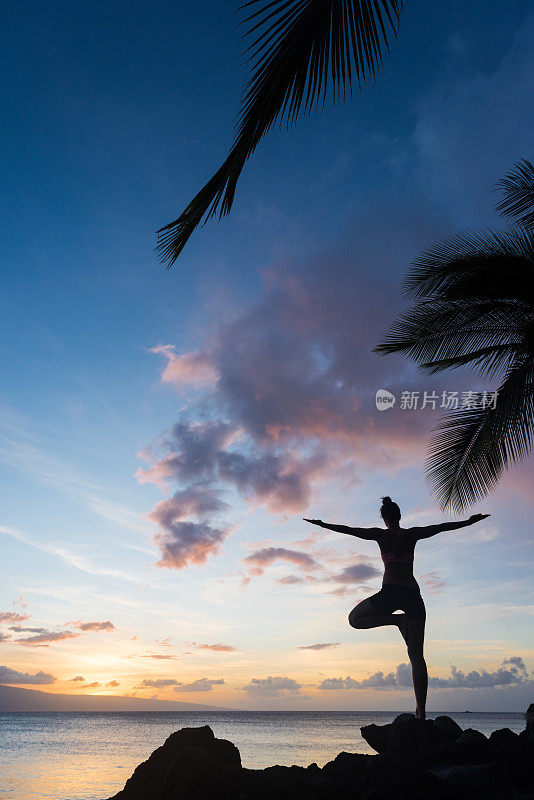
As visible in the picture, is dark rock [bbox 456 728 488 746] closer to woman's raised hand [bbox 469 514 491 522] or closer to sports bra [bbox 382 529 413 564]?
sports bra [bbox 382 529 413 564]

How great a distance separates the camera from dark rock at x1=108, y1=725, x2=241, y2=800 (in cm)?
735

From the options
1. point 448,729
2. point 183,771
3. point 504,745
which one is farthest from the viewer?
point 448,729

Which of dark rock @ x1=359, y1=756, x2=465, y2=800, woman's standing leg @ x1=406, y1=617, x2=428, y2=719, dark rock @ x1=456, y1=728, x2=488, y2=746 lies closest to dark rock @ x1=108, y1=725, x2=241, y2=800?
dark rock @ x1=359, y1=756, x2=465, y2=800

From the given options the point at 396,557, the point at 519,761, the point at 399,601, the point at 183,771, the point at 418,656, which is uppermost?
the point at 396,557

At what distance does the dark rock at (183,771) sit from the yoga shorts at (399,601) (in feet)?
8.71

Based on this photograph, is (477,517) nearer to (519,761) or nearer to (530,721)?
(519,761)

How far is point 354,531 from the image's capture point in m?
7.89

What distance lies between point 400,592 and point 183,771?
140 inches

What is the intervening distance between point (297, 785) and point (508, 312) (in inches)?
315

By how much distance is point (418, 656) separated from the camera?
25.1 ft

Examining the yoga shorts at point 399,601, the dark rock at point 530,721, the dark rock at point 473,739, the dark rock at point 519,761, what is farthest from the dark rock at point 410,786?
the dark rock at point 530,721

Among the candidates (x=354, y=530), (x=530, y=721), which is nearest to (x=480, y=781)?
(x=354, y=530)

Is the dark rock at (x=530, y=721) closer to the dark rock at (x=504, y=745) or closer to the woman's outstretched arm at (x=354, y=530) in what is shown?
the dark rock at (x=504, y=745)

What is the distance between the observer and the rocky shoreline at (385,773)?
6.04 m
